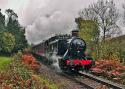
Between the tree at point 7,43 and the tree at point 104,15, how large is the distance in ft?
103

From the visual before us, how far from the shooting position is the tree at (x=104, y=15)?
44500 mm

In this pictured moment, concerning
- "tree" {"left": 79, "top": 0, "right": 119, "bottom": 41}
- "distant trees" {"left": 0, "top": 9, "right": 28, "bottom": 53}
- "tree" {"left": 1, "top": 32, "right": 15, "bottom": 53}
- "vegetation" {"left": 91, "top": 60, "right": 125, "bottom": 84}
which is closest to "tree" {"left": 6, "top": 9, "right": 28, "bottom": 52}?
"distant trees" {"left": 0, "top": 9, "right": 28, "bottom": 53}

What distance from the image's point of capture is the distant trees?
3061 inches

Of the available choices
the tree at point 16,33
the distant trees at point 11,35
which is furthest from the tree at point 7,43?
the tree at point 16,33

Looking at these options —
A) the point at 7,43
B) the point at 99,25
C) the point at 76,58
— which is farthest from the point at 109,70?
the point at 7,43

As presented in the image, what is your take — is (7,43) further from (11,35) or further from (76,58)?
(76,58)

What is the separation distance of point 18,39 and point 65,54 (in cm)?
6107

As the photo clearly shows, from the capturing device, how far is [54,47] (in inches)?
1165

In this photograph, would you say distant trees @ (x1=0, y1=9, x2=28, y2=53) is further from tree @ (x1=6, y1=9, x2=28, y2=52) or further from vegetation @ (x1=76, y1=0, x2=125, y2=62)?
vegetation @ (x1=76, y1=0, x2=125, y2=62)

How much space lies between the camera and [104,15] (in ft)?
151

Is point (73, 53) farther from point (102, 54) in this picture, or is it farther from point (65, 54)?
point (102, 54)

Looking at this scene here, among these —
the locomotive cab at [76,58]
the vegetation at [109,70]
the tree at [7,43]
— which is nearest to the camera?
the vegetation at [109,70]

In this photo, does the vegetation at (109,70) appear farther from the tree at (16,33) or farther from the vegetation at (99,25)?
the tree at (16,33)

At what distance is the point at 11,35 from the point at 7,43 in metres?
4.29
